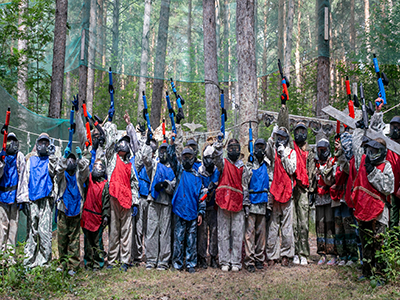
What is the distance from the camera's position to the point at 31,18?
11.1 metres

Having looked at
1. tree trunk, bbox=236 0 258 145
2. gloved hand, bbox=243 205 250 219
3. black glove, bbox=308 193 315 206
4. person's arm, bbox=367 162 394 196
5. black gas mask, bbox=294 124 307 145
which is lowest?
gloved hand, bbox=243 205 250 219

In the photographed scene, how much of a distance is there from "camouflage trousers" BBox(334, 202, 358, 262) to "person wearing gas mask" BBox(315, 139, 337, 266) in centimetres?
13

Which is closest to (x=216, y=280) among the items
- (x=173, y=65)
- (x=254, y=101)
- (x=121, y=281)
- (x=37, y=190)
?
(x=121, y=281)

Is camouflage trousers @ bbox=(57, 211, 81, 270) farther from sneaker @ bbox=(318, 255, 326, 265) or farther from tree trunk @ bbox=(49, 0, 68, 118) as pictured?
tree trunk @ bbox=(49, 0, 68, 118)

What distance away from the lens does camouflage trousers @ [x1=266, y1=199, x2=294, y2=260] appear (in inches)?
273

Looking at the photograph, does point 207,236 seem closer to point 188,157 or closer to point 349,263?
point 188,157

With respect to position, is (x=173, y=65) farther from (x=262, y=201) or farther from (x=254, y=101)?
(x=262, y=201)

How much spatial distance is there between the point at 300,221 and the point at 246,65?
3.74 m

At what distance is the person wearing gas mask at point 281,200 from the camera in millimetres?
6934

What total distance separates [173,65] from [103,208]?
4884mm

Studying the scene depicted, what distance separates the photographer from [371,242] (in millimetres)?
5387

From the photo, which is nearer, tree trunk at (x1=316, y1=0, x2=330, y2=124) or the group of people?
the group of people

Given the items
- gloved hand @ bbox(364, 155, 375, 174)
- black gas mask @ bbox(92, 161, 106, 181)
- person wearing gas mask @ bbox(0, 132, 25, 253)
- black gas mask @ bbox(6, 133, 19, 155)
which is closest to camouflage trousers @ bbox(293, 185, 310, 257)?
gloved hand @ bbox(364, 155, 375, 174)

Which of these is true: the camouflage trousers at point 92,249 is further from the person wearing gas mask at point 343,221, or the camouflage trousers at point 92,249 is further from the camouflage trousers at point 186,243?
the person wearing gas mask at point 343,221
